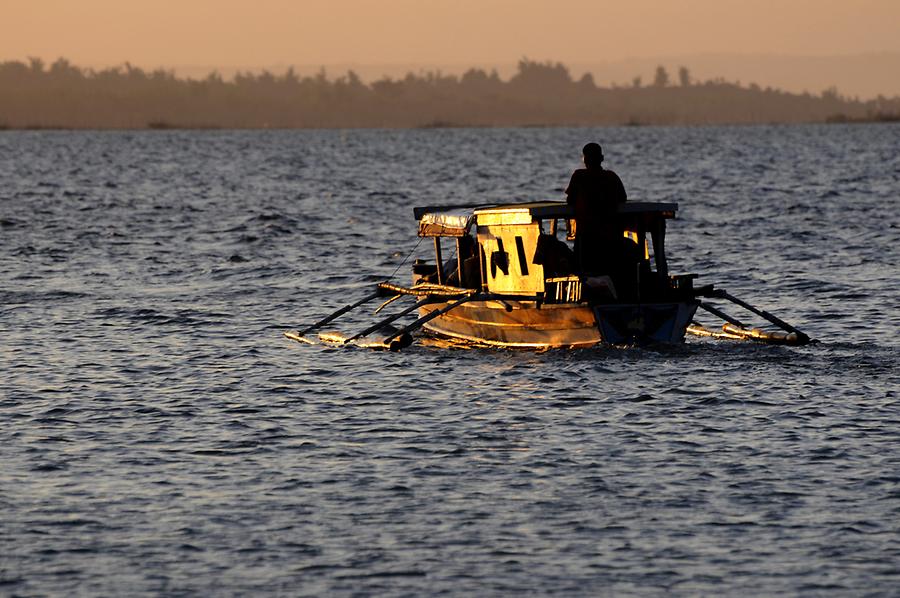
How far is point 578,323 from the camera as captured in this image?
26.6 metres

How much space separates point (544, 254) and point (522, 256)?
1.93 feet

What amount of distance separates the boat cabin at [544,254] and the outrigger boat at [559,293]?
0.02 m

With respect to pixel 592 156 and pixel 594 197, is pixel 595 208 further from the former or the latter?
pixel 592 156

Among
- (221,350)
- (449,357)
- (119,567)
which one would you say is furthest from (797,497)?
(221,350)

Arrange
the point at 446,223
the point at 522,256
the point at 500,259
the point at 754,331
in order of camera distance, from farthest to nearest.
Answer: the point at 446,223 → the point at 500,259 → the point at 754,331 → the point at 522,256

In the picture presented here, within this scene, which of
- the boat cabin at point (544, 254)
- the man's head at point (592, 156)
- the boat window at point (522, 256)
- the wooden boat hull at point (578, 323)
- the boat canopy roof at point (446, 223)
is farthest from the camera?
the boat canopy roof at point (446, 223)

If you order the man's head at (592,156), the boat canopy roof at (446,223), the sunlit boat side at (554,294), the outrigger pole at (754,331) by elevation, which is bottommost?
the outrigger pole at (754,331)

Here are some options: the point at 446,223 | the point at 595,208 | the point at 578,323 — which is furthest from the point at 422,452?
the point at 446,223

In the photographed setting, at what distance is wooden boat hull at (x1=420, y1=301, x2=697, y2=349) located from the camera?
86.4ft

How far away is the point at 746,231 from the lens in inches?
2405

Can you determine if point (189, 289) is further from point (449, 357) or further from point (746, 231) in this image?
point (746, 231)

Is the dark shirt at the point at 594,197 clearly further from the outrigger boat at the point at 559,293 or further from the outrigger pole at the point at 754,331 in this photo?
the outrigger pole at the point at 754,331

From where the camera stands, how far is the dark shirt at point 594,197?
26.9m

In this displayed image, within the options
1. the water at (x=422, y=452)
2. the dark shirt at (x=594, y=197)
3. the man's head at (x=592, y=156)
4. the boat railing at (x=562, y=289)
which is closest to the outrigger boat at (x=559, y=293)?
the boat railing at (x=562, y=289)
